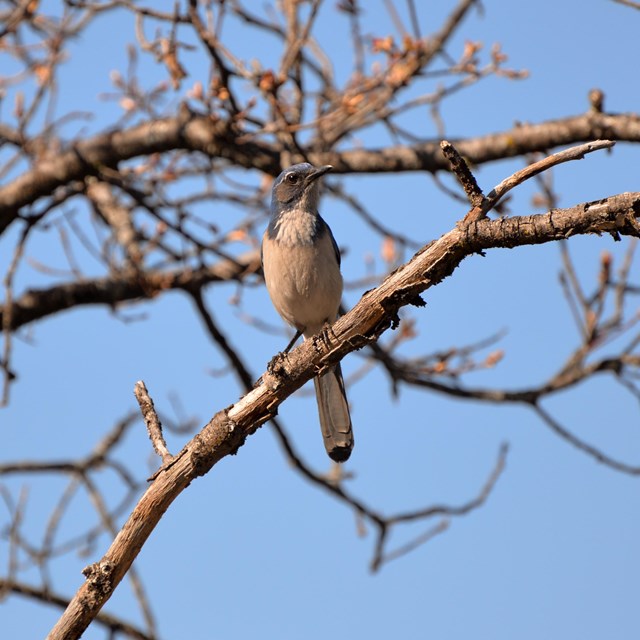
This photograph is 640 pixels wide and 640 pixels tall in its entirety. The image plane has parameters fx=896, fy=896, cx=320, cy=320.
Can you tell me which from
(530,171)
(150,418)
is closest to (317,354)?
(150,418)

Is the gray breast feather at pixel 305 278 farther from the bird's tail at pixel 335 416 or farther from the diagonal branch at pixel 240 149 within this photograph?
the diagonal branch at pixel 240 149

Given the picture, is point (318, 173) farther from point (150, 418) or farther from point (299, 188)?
point (150, 418)

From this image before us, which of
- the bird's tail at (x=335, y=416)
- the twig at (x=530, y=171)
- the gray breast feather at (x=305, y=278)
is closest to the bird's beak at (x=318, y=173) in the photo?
the gray breast feather at (x=305, y=278)

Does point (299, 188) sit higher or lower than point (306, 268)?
higher

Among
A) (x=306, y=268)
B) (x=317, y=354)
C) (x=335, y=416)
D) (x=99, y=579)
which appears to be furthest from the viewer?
(x=306, y=268)

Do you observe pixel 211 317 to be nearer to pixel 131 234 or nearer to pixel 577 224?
pixel 131 234

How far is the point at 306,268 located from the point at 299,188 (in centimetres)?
67

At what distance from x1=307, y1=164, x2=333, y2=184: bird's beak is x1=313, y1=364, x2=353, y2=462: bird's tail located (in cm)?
122

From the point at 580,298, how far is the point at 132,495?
354 centimetres

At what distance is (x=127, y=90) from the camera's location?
6820 mm

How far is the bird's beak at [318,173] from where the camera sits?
5.40m

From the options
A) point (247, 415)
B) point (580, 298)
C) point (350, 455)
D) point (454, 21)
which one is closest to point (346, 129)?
point (454, 21)

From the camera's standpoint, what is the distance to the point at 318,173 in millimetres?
5461

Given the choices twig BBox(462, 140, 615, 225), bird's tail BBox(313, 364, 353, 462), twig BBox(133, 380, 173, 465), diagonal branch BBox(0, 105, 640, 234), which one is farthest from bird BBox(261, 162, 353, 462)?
twig BBox(462, 140, 615, 225)
